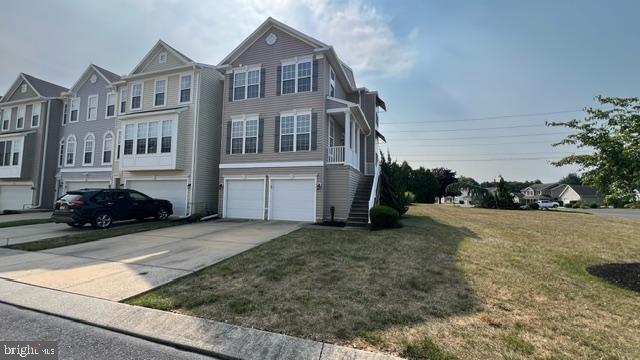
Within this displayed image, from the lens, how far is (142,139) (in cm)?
1745

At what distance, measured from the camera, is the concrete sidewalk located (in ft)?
11.4

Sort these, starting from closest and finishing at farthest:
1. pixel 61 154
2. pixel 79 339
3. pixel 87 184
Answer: pixel 79 339
pixel 87 184
pixel 61 154

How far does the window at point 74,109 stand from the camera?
22547 millimetres

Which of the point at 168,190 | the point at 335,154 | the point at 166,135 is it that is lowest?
the point at 168,190

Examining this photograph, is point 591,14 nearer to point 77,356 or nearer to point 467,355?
point 467,355

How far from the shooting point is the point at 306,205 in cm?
1466

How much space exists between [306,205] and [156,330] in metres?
10.8

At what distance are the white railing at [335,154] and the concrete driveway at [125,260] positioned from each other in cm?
492

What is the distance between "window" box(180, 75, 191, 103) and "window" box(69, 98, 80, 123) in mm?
10951

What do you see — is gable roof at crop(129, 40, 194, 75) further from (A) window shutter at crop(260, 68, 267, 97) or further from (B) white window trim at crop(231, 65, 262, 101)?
(A) window shutter at crop(260, 68, 267, 97)

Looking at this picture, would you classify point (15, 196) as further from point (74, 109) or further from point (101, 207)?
point (101, 207)

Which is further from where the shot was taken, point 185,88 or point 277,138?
point 185,88

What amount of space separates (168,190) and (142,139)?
326cm

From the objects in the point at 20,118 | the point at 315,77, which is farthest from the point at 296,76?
the point at 20,118
